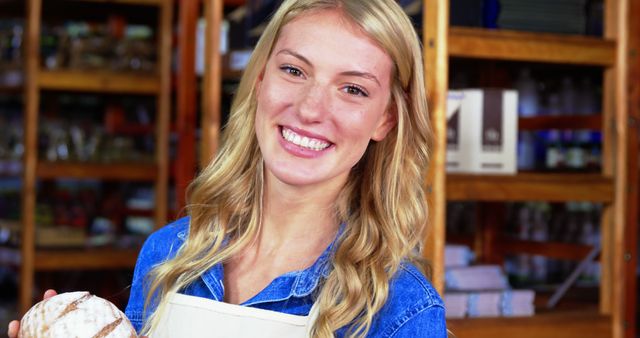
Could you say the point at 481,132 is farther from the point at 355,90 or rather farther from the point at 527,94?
the point at 355,90

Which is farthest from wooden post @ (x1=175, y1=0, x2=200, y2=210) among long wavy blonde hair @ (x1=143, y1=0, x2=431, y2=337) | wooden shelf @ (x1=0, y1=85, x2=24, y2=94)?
long wavy blonde hair @ (x1=143, y1=0, x2=431, y2=337)

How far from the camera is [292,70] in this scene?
5.26ft

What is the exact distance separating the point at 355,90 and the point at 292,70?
12 centimetres

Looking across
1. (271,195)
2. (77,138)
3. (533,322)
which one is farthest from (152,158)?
(271,195)

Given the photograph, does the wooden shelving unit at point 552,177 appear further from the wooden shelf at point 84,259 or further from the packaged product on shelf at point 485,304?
the wooden shelf at point 84,259

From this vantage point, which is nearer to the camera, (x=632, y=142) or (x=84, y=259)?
(x=632, y=142)

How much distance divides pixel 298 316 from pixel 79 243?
3.15 m

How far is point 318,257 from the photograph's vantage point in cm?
166

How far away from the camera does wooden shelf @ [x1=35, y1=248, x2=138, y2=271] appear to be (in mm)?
4285

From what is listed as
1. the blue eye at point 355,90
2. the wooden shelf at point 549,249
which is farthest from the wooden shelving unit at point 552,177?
the blue eye at point 355,90

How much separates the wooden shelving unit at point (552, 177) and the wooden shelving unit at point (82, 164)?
2.25 meters

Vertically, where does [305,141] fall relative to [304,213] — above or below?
above

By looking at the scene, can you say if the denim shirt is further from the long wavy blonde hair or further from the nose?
the nose

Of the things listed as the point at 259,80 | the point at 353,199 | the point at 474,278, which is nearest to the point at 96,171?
the point at 474,278
